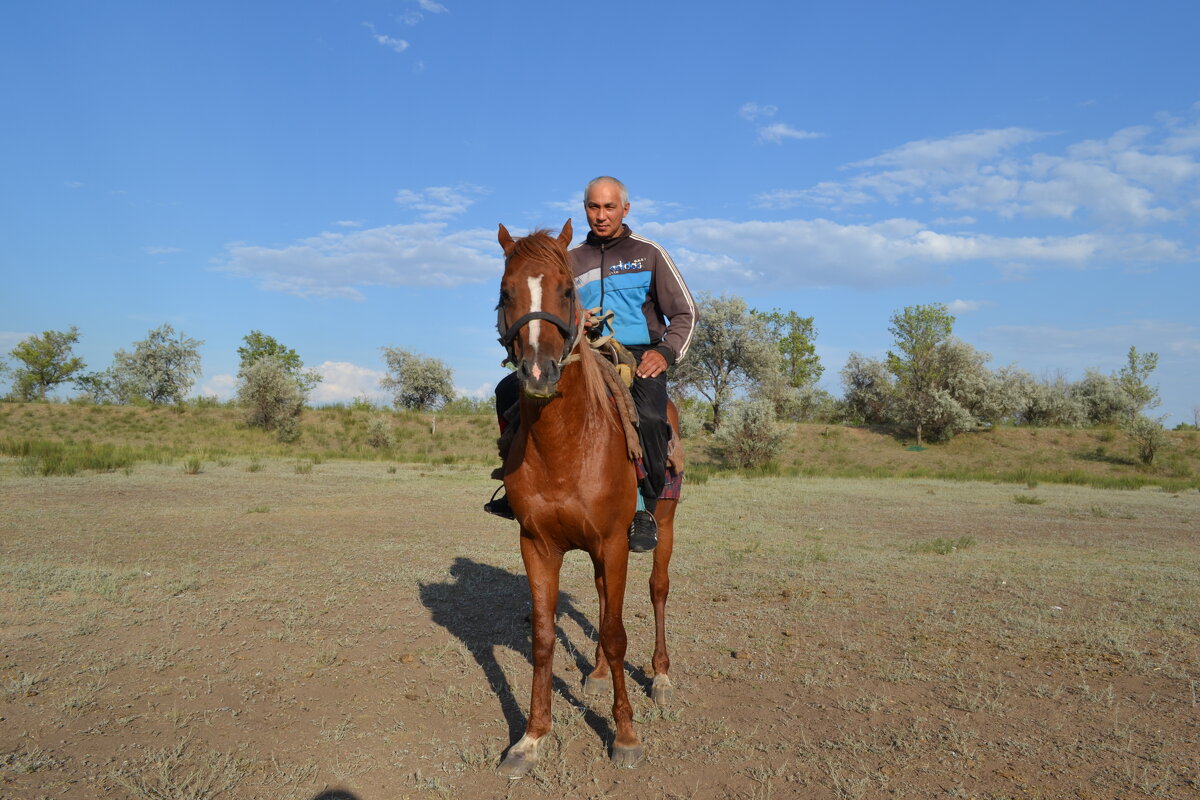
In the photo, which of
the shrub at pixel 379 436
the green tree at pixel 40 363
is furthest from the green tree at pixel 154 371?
the shrub at pixel 379 436

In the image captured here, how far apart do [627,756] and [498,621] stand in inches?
116

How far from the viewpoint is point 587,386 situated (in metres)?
3.92

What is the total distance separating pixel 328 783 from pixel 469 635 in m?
2.62

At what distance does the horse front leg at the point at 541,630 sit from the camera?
396 centimetres

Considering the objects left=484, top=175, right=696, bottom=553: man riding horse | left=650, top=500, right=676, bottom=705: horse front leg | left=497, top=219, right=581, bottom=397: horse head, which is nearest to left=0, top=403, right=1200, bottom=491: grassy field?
left=650, top=500, right=676, bottom=705: horse front leg

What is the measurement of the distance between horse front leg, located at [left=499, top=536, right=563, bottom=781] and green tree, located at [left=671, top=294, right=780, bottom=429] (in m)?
38.5

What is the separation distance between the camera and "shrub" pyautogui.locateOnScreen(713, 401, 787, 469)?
28641mm

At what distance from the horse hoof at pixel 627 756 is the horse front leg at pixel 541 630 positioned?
0.42 meters

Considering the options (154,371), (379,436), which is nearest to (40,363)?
(154,371)

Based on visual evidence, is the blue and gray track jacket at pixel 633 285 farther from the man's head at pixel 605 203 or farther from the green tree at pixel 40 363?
the green tree at pixel 40 363

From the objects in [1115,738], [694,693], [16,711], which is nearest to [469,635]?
[694,693]

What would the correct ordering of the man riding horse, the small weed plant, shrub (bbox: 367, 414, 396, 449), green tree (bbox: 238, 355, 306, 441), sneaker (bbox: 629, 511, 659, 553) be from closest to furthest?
sneaker (bbox: 629, 511, 659, 553)
the man riding horse
the small weed plant
shrub (bbox: 367, 414, 396, 449)
green tree (bbox: 238, 355, 306, 441)

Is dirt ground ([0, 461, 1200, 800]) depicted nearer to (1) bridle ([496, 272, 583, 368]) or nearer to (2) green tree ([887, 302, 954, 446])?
(1) bridle ([496, 272, 583, 368])

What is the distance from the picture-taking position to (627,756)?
3.87m
